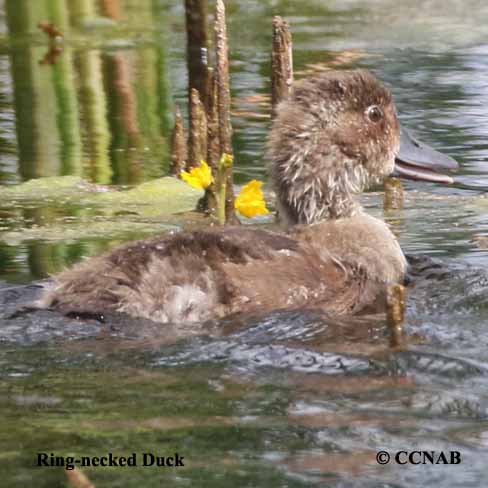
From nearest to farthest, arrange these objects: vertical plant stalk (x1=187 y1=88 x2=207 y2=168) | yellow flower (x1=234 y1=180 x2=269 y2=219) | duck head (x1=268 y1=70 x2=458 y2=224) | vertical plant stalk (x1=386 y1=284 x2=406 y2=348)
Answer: vertical plant stalk (x1=386 y1=284 x2=406 y2=348), duck head (x1=268 y1=70 x2=458 y2=224), yellow flower (x1=234 y1=180 x2=269 y2=219), vertical plant stalk (x1=187 y1=88 x2=207 y2=168)

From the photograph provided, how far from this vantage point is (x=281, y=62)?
8.27 metres

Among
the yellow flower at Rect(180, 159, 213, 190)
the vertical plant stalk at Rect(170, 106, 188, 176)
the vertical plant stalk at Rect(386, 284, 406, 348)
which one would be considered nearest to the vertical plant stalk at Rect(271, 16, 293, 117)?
the vertical plant stalk at Rect(170, 106, 188, 176)

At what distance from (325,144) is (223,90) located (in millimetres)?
957

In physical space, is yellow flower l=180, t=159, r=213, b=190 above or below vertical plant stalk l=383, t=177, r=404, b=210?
above

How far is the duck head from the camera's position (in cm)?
711

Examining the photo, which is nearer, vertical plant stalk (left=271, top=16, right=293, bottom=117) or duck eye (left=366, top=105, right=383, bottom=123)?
duck eye (left=366, top=105, right=383, bottom=123)

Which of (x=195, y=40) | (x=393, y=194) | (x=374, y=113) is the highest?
(x=195, y=40)

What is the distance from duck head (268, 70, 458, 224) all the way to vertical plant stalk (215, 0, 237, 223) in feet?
2.08

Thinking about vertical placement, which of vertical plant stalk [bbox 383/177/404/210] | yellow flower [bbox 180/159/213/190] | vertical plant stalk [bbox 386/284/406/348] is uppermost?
yellow flower [bbox 180/159/213/190]

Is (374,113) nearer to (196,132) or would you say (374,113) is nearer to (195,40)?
(196,132)

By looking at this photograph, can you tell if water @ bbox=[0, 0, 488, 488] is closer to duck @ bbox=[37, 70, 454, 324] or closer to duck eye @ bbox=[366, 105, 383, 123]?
duck @ bbox=[37, 70, 454, 324]

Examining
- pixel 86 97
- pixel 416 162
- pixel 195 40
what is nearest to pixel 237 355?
pixel 416 162

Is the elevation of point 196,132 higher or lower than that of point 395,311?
higher

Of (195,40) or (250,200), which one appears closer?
(250,200)
